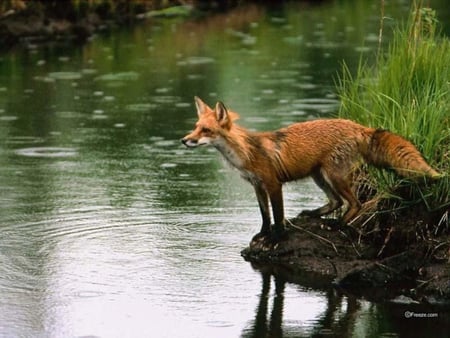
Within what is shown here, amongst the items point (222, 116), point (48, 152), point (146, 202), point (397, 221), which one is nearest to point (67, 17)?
point (48, 152)

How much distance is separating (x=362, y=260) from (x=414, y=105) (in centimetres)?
141

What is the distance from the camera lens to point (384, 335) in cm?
755

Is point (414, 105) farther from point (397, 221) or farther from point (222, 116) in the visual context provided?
point (222, 116)

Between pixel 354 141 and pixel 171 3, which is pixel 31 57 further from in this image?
pixel 354 141

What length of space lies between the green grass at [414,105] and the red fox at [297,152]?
0.88 feet

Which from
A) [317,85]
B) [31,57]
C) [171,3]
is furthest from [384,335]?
[171,3]

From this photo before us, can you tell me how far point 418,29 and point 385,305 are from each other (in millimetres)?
3084

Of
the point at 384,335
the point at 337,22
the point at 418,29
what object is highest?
the point at 418,29

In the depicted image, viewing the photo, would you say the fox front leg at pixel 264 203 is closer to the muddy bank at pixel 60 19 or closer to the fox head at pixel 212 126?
the fox head at pixel 212 126

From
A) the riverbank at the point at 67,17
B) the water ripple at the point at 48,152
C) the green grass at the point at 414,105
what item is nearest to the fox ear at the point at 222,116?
the green grass at the point at 414,105

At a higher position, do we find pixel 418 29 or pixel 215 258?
pixel 418 29

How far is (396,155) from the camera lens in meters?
8.89

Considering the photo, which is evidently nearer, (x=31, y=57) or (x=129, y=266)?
(x=129, y=266)

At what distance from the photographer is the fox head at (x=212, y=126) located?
29.0 ft
